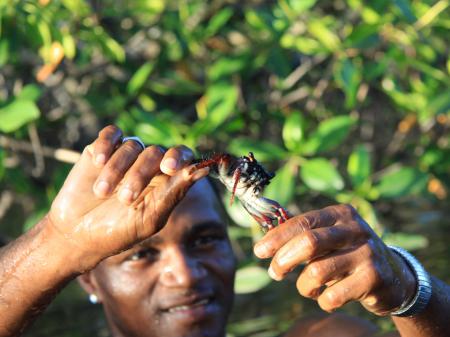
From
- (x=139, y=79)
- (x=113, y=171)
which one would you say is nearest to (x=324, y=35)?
(x=139, y=79)

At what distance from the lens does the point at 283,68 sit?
4.46 metres

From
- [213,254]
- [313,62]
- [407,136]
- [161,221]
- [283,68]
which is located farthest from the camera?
[407,136]

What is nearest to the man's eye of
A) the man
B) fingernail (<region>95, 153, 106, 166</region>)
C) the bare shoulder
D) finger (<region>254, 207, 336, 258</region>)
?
the man

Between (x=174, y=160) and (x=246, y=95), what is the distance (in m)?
2.86

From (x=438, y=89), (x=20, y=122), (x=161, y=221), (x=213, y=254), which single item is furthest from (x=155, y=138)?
(x=161, y=221)

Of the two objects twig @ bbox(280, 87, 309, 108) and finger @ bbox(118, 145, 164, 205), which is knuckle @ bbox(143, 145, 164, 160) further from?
twig @ bbox(280, 87, 309, 108)

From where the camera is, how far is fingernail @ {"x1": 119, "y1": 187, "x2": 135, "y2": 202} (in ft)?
7.12

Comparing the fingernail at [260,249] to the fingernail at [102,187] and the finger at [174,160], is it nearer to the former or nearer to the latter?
the finger at [174,160]

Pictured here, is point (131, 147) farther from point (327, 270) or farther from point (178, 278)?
point (178, 278)

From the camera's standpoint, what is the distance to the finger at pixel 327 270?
2008 millimetres

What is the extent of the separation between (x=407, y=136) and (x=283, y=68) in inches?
47.5

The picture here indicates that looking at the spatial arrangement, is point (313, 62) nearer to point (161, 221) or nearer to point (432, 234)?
point (432, 234)

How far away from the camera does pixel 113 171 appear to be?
7.29 feet

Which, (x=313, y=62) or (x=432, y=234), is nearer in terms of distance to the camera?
(x=313, y=62)
